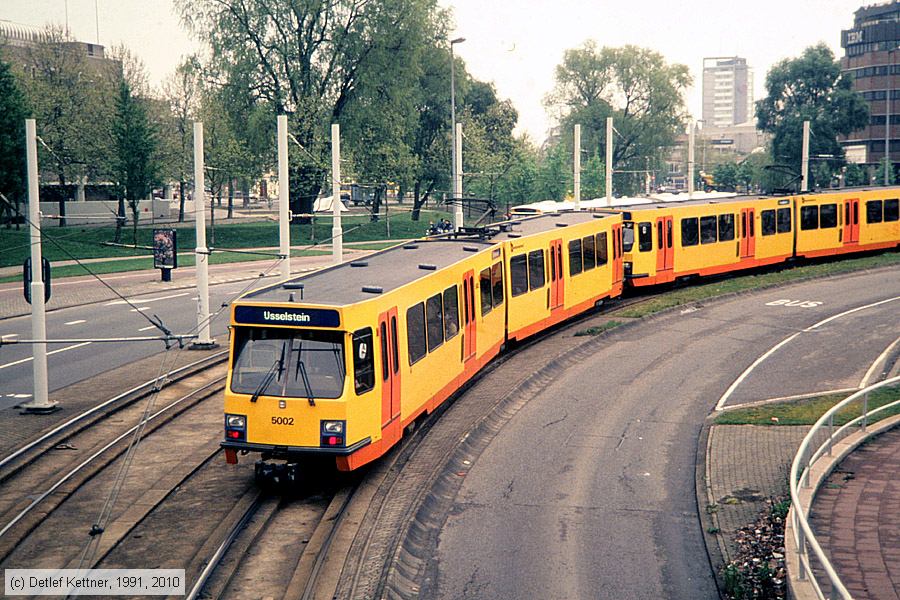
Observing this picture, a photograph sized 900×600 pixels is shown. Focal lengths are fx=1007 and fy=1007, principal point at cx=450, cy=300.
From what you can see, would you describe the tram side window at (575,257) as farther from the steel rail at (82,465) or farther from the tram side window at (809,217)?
the tram side window at (809,217)

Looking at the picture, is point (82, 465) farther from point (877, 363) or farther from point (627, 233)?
point (627, 233)

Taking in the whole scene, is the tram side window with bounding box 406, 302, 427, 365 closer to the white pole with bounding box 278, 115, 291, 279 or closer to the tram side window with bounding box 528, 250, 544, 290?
the white pole with bounding box 278, 115, 291, 279

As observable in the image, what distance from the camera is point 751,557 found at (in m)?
12.6

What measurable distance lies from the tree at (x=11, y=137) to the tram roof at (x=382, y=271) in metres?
36.6

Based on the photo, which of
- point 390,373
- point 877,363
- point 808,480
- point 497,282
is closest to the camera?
point 808,480

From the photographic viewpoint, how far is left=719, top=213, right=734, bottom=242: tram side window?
36.4m

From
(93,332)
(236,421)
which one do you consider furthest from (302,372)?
(93,332)

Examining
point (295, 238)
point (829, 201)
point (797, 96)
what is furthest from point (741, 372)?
point (797, 96)

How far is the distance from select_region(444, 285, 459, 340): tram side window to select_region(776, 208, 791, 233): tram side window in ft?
73.9

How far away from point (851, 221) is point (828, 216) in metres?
1.61

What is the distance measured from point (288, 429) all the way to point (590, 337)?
45.2ft

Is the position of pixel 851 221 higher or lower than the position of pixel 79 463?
higher

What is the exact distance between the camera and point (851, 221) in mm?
41781

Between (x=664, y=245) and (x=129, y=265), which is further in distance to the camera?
(x=129, y=265)
